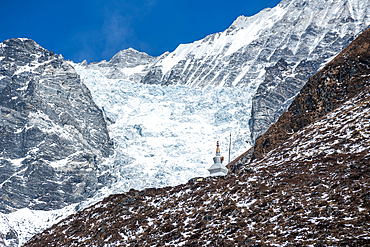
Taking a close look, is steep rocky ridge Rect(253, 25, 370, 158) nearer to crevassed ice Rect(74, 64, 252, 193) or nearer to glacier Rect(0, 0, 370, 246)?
glacier Rect(0, 0, 370, 246)

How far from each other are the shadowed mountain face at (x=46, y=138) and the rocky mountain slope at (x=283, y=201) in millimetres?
131333

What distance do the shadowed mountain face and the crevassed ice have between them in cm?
947

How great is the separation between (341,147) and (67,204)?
470ft

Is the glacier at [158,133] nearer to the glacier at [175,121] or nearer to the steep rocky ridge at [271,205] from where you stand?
the glacier at [175,121]

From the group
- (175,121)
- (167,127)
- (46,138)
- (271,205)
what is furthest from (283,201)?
(46,138)

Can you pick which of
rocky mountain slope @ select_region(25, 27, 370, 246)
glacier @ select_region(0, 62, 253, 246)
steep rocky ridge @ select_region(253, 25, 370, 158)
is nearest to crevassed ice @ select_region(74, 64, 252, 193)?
glacier @ select_region(0, 62, 253, 246)

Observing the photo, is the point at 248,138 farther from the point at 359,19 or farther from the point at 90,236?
the point at 90,236

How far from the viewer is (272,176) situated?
25312 millimetres

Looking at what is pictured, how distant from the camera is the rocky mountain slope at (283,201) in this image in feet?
56.1

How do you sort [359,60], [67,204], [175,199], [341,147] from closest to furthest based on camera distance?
[341,147]
[175,199]
[359,60]
[67,204]

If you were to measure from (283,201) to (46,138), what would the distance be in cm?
16205

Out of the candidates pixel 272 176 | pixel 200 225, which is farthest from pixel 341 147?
pixel 200 225

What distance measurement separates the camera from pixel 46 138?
563 ft

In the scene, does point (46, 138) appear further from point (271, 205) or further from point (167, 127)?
point (271, 205)
